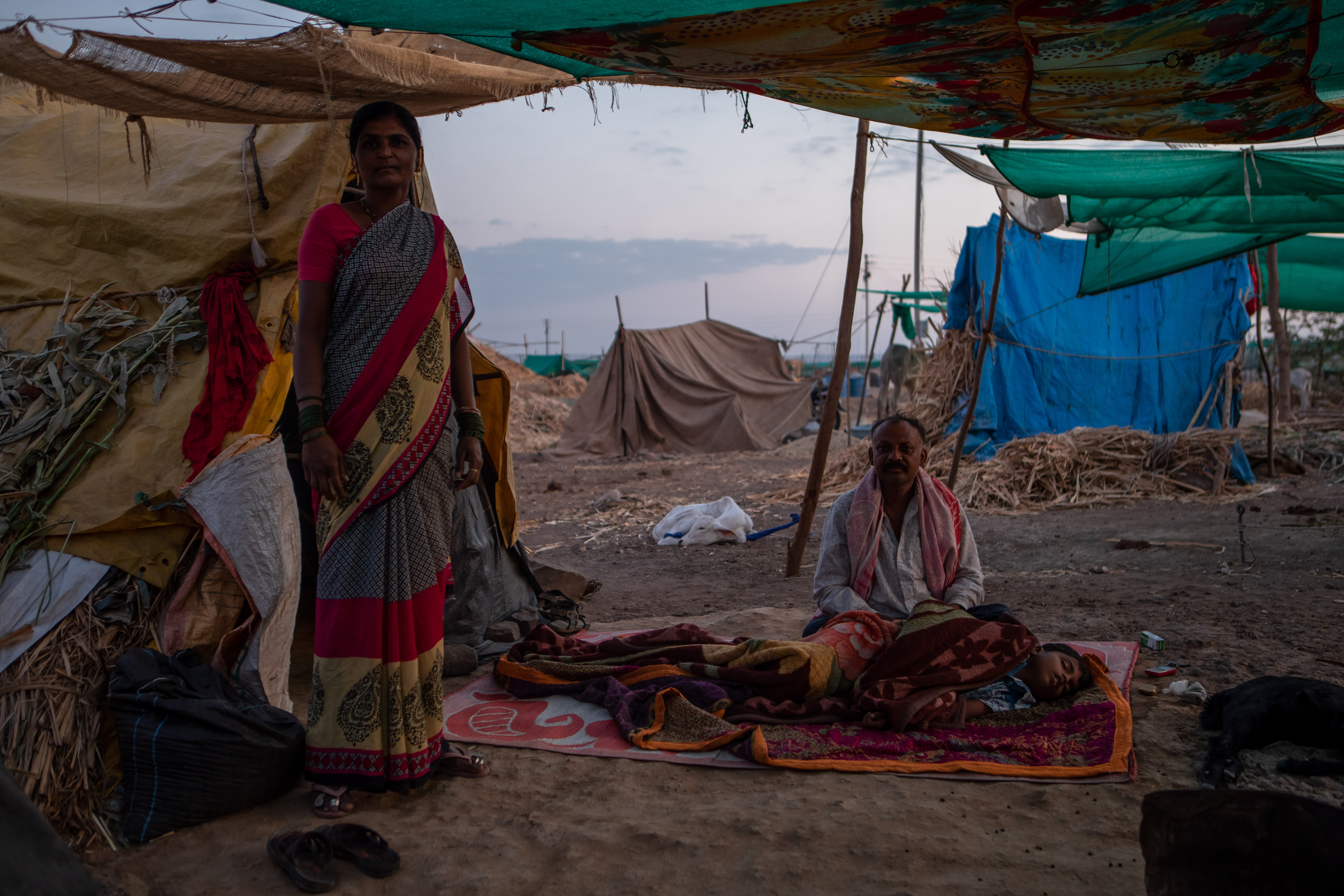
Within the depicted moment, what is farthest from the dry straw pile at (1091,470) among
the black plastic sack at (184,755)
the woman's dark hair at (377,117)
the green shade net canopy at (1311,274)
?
the black plastic sack at (184,755)

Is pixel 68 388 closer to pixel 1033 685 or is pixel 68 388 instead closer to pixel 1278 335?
pixel 1033 685

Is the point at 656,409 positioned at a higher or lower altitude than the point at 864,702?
higher

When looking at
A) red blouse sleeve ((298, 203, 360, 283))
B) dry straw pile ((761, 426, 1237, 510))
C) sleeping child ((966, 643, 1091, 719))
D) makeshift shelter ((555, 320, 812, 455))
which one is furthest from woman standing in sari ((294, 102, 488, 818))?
makeshift shelter ((555, 320, 812, 455))

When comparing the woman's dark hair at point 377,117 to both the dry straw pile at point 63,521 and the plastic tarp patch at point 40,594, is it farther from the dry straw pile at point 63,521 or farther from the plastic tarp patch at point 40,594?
the plastic tarp patch at point 40,594

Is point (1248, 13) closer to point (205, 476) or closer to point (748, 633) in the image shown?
point (748, 633)

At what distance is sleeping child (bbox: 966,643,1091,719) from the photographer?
2979mm

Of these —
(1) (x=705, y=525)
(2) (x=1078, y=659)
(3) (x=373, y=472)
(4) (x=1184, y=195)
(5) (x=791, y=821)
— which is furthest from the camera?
(1) (x=705, y=525)

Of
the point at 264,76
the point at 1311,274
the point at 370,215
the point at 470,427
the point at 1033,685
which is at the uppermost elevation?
the point at 1311,274

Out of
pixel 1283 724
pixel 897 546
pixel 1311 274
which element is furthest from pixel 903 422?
pixel 1311 274

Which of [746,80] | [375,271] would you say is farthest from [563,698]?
[746,80]

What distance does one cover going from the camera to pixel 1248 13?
2.43m

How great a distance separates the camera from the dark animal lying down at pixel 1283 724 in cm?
235

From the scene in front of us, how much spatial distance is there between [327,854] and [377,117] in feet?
6.29

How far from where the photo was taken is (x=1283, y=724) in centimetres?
247
